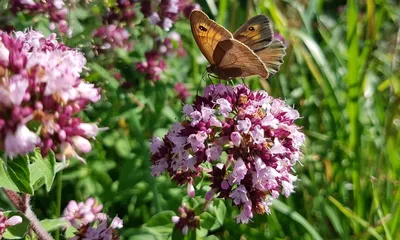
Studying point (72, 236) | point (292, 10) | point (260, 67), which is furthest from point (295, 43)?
point (72, 236)

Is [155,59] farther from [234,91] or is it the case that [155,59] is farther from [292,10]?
[292,10]

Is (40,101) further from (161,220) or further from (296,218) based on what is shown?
(296,218)

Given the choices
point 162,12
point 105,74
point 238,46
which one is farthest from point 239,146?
point 162,12

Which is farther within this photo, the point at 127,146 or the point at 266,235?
the point at 127,146

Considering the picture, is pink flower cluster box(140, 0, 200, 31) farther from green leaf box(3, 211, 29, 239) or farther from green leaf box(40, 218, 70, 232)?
green leaf box(3, 211, 29, 239)

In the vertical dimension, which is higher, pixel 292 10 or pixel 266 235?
pixel 292 10

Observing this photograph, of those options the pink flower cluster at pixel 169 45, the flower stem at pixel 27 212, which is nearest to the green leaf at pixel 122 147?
the pink flower cluster at pixel 169 45
